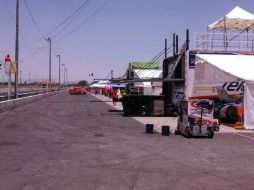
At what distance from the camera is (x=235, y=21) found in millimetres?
34219

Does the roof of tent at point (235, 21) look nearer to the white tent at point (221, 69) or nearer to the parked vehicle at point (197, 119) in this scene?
the white tent at point (221, 69)

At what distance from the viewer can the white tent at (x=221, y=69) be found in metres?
24.8

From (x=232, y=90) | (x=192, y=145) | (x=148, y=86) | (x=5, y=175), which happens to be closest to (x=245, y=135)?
(x=192, y=145)

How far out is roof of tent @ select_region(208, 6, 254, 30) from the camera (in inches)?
1340

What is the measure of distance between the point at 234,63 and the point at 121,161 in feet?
57.2

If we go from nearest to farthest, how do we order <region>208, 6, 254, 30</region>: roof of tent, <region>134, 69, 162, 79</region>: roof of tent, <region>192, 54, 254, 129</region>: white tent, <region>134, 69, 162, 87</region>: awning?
<region>192, 54, 254, 129</region>: white tent
<region>208, 6, 254, 30</region>: roof of tent
<region>134, 69, 162, 87</region>: awning
<region>134, 69, 162, 79</region>: roof of tent

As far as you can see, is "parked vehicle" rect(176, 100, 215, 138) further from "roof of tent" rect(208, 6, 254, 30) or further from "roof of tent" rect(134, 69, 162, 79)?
"roof of tent" rect(134, 69, 162, 79)

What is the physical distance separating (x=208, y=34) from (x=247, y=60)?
11.6 ft

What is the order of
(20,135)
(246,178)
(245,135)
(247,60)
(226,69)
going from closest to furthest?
(246,178)
(20,135)
(245,135)
(226,69)
(247,60)

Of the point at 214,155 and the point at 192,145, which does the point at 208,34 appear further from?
the point at 214,155

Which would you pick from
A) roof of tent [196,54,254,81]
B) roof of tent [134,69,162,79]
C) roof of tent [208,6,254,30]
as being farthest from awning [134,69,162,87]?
roof of tent [196,54,254,81]

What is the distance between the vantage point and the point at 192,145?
15055mm

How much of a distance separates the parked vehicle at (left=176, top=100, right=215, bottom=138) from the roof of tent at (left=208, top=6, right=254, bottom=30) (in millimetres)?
17384

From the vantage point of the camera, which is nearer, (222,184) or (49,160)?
(222,184)
